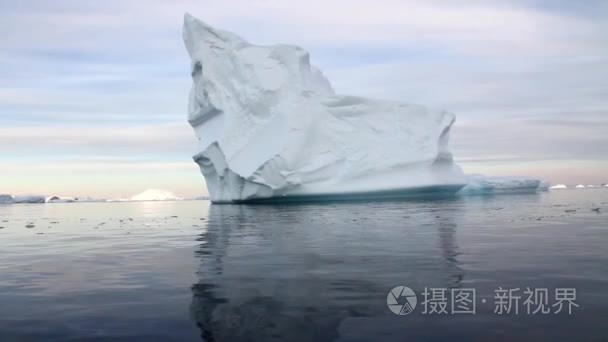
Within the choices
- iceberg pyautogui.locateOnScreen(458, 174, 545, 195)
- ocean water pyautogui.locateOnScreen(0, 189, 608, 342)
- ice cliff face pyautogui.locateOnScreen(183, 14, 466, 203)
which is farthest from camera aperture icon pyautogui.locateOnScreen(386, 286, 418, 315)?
iceberg pyautogui.locateOnScreen(458, 174, 545, 195)

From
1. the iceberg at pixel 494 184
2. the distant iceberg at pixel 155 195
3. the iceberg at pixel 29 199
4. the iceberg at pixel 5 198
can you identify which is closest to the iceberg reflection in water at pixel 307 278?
the iceberg at pixel 494 184

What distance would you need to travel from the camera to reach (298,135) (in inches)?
1172

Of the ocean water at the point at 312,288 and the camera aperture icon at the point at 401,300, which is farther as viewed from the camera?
the camera aperture icon at the point at 401,300

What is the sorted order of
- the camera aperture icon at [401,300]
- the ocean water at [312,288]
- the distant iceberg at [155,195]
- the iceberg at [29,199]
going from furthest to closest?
the distant iceberg at [155,195]
the iceberg at [29,199]
the camera aperture icon at [401,300]
the ocean water at [312,288]

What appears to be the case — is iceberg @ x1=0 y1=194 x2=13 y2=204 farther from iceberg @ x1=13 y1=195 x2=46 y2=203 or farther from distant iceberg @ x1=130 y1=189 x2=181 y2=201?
distant iceberg @ x1=130 y1=189 x2=181 y2=201

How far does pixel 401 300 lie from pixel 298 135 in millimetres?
24572

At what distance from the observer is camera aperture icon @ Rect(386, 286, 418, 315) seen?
16.8 ft

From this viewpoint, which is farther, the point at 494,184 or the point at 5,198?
the point at 5,198

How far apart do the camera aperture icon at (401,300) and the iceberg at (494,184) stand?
36.1 meters

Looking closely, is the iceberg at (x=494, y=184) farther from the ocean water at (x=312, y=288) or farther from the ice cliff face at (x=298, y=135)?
the ocean water at (x=312, y=288)

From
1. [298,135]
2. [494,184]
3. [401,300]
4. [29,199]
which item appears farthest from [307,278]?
[29,199]

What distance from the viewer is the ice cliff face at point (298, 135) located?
29.6 metres

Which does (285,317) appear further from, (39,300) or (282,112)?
(282,112)

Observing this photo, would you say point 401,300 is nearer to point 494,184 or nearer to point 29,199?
point 494,184
